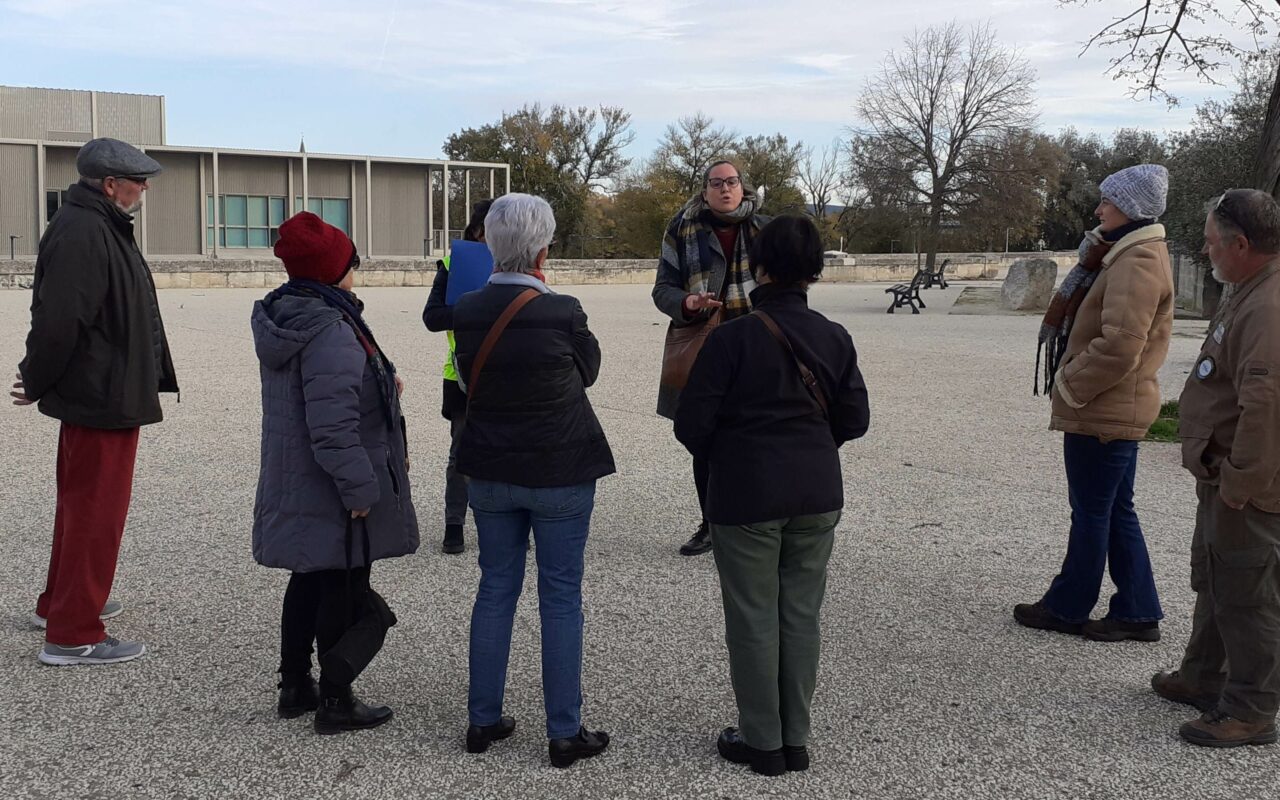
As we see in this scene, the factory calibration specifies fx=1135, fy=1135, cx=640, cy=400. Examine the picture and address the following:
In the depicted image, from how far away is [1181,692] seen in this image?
387 centimetres

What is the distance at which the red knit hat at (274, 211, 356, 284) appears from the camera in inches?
133

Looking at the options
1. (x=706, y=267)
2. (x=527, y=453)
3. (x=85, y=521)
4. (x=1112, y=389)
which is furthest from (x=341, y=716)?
(x=1112, y=389)

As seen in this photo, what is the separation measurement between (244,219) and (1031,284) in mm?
29742

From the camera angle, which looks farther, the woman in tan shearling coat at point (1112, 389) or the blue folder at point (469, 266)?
the blue folder at point (469, 266)

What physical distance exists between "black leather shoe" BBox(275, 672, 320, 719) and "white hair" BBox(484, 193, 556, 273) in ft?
4.89

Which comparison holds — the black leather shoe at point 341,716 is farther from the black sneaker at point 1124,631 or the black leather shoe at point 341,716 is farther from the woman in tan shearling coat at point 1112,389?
the black sneaker at point 1124,631

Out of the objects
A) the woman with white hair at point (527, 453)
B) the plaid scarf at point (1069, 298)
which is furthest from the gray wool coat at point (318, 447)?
the plaid scarf at point (1069, 298)

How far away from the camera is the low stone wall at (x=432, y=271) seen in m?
30.5

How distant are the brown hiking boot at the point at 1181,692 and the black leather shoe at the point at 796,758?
4.63 feet

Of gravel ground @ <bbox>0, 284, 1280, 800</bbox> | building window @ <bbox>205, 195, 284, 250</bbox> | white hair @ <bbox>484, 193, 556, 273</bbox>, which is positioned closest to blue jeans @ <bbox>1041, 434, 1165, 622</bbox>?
gravel ground @ <bbox>0, 284, 1280, 800</bbox>

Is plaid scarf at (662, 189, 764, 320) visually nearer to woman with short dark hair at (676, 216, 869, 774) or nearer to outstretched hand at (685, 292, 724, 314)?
outstretched hand at (685, 292, 724, 314)

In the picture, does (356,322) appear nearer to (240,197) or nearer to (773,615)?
(773,615)

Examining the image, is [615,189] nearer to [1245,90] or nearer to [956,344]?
[1245,90]

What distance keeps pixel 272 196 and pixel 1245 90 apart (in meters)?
32.4
